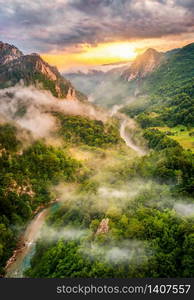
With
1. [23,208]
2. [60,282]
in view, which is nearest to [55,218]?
[23,208]

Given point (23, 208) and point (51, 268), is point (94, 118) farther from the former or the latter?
point (51, 268)

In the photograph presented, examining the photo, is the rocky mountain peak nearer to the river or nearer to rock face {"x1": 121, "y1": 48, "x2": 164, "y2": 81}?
the river

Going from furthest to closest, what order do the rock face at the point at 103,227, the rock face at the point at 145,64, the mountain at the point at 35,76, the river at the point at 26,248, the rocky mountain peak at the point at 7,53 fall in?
the rock face at the point at 145,64, the rocky mountain peak at the point at 7,53, the mountain at the point at 35,76, the river at the point at 26,248, the rock face at the point at 103,227

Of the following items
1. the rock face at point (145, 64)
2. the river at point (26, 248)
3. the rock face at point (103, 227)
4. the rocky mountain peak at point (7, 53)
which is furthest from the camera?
the rock face at point (145, 64)

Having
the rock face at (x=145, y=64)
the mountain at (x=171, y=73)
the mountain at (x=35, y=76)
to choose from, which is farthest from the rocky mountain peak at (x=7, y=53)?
the rock face at (x=145, y=64)

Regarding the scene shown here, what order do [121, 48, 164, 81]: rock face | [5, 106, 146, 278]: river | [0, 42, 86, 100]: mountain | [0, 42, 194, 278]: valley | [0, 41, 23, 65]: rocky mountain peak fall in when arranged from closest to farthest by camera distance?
[0, 42, 194, 278]: valley
[5, 106, 146, 278]: river
[0, 42, 86, 100]: mountain
[0, 41, 23, 65]: rocky mountain peak
[121, 48, 164, 81]: rock face

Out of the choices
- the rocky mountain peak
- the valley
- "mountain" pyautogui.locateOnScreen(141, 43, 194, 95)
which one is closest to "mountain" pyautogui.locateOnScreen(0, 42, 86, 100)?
the valley

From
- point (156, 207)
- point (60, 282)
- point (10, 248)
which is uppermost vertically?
point (60, 282)

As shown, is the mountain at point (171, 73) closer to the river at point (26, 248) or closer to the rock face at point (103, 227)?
the river at point (26, 248)
